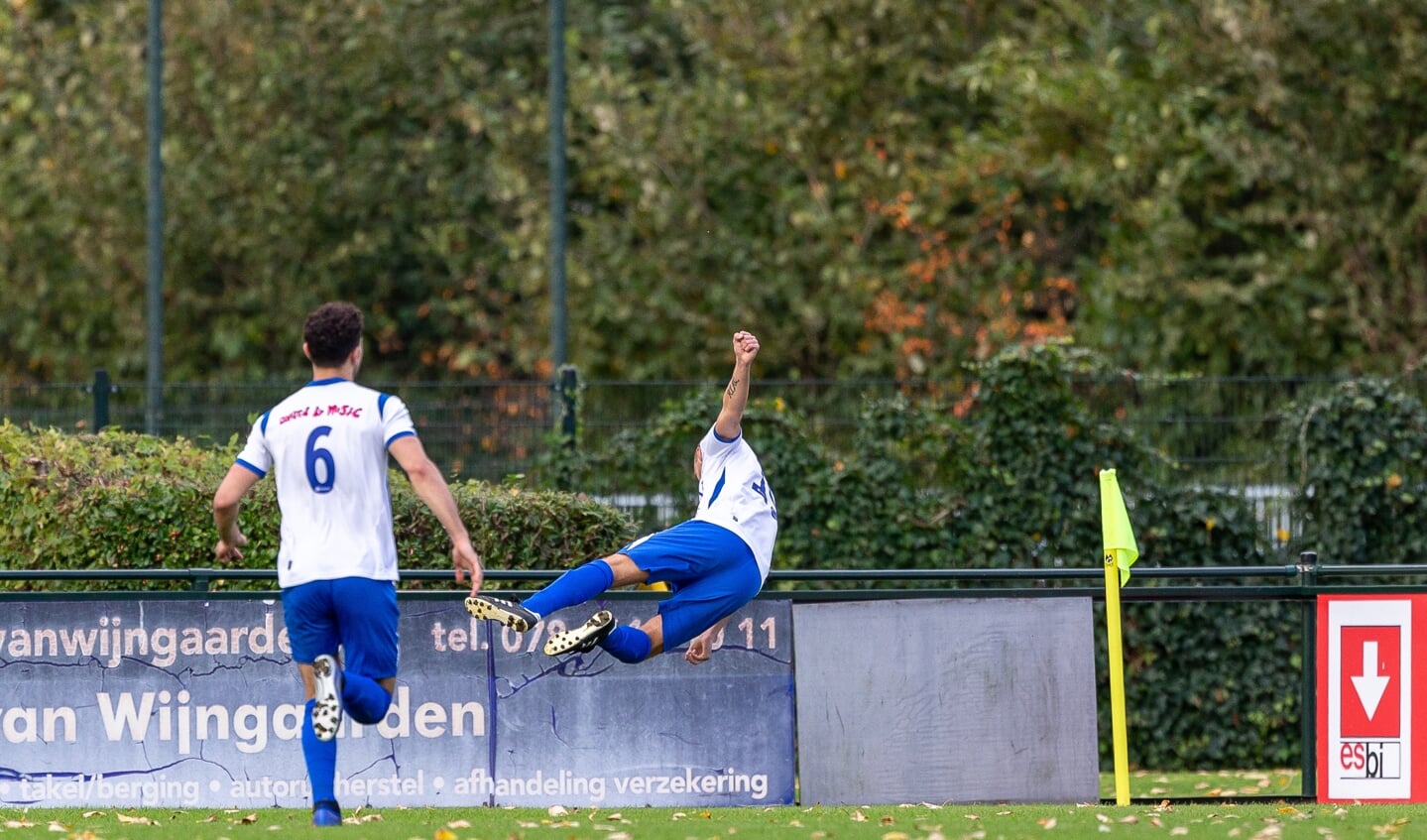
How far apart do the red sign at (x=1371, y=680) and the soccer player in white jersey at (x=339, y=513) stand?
459 centimetres

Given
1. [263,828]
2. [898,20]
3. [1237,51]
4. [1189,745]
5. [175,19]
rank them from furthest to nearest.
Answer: [175,19] → [898,20] → [1237,51] → [1189,745] → [263,828]

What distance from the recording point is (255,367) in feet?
82.9

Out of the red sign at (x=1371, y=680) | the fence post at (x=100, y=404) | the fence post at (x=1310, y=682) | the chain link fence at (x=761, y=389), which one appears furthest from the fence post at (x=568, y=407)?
the red sign at (x=1371, y=680)

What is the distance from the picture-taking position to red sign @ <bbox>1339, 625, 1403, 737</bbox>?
949 cm

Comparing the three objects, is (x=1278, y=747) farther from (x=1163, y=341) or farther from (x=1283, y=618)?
(x=1163, y=341)

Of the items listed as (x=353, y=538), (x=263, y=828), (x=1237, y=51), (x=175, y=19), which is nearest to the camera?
(x=353, y=538)

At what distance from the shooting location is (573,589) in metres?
8.01

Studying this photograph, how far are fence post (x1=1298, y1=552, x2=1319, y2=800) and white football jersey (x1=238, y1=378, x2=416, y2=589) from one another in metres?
4.70

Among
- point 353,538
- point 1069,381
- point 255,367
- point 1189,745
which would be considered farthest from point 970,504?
point 255,367

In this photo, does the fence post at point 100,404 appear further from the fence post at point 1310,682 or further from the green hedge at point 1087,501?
the fence post at point 1310,682

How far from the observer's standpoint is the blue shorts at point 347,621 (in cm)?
709

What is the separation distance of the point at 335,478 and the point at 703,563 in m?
1.93

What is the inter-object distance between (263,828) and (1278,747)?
7978 millimetres

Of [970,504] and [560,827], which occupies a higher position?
[970,504]
